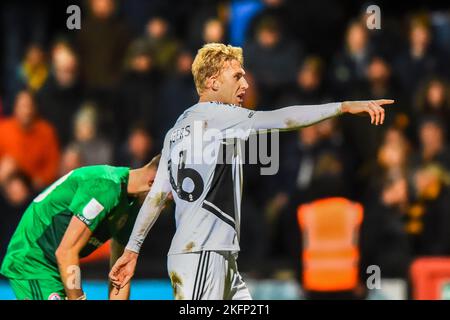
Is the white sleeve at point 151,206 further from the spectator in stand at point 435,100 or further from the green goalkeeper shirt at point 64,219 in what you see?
the spectator in stand at point 435,100

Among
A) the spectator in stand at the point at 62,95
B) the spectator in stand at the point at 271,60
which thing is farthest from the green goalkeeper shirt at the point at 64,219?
the spectator in stand at the point at 62,95

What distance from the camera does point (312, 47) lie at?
14641 millimetres

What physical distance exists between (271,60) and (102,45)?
6.94 feet

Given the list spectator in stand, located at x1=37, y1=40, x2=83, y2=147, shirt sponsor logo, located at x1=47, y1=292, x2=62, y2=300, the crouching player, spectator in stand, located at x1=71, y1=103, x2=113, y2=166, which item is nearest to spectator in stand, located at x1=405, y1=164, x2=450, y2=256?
spectator in stand, located at x1=71, y1=103, x2=113, y2=166

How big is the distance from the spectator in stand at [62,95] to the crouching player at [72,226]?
224 inches

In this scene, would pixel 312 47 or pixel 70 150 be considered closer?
pixel 70 150

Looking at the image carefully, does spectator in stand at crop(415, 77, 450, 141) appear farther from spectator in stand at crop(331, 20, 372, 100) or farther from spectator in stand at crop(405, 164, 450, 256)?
spectator in stand at crop(405, 164, 450, 256)

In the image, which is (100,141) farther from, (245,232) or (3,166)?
(245,232)

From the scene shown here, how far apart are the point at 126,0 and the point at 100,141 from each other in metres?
2.52

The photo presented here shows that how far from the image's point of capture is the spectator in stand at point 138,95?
13.8 meters

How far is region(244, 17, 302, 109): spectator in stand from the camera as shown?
13.5 meters
